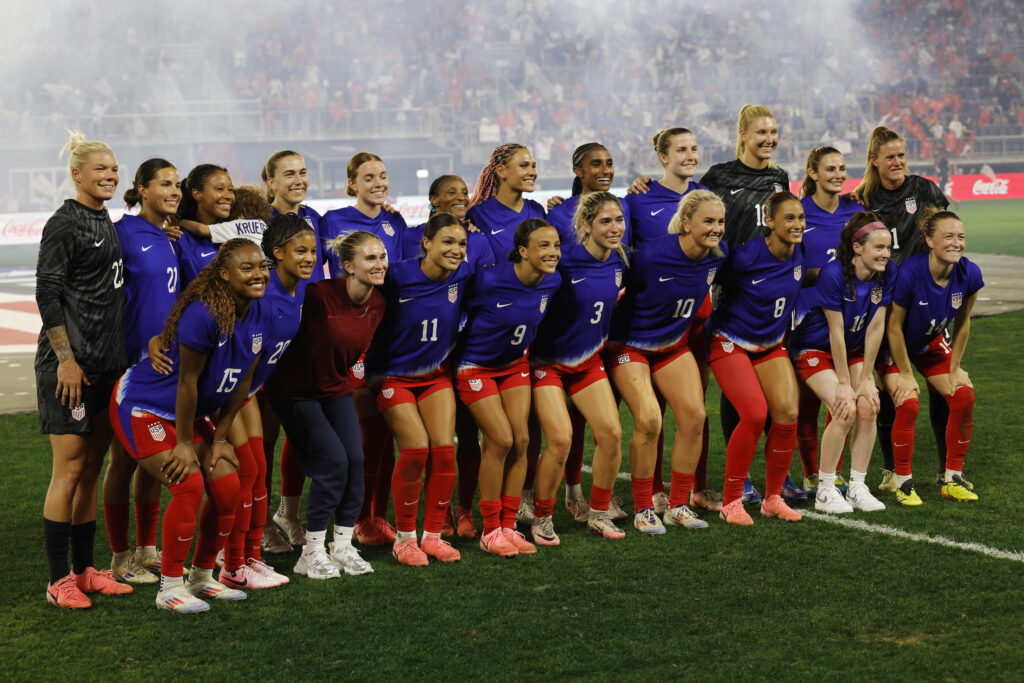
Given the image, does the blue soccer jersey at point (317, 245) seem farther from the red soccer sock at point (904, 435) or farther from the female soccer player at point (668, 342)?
the red soccer sock at point (904, 435)

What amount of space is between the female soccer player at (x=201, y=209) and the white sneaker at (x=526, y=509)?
201 centimetres

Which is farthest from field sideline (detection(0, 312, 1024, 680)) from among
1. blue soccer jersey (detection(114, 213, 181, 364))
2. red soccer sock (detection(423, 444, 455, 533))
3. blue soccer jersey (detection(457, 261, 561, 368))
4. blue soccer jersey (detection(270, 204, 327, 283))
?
blue soccer jersey (detection(270, 204, 327, 283))

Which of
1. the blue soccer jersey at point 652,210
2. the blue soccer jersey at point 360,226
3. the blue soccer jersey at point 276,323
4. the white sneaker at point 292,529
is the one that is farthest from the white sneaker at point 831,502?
the blue soccer jersey at point 276,323

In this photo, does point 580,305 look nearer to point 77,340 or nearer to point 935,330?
point 935,330

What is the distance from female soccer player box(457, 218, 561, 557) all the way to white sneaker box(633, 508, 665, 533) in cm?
61

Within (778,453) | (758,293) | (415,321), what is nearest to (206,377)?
(415,321)

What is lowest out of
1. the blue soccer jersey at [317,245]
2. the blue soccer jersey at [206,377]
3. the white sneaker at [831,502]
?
the white sneaker at [831,502]

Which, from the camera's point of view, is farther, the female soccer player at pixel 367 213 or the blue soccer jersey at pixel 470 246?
the female soccer player at pixel 367 213

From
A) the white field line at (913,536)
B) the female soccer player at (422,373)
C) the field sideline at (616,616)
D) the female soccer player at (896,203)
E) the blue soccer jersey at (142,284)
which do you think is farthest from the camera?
the female soccer player at (896,203)

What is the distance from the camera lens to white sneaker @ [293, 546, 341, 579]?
5055 millimetres

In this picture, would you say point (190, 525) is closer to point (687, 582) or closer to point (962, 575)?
point (687, 582)

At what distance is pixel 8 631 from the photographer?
14.6 ft

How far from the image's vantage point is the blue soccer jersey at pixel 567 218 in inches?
233

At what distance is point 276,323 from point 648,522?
7.13ft
